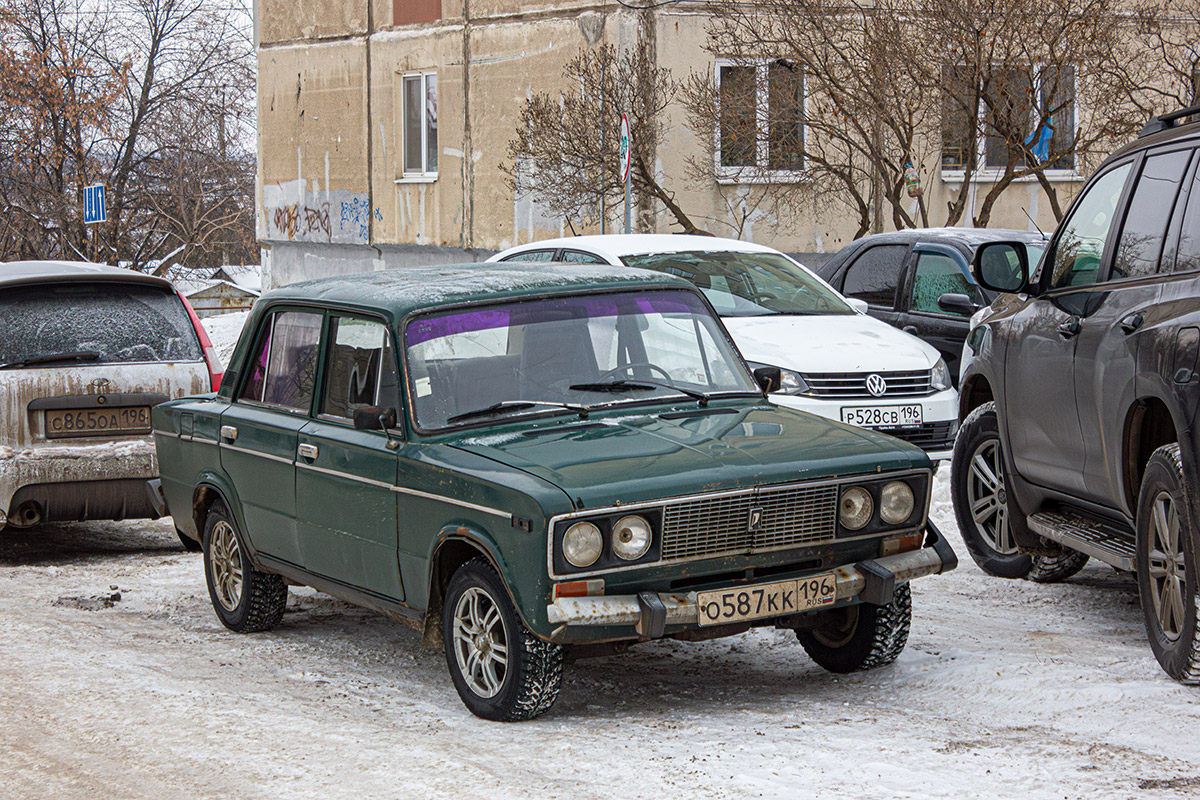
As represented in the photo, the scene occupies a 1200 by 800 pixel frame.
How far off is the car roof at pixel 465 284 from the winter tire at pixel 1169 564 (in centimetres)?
215

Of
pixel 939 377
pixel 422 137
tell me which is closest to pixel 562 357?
pixel 939 377

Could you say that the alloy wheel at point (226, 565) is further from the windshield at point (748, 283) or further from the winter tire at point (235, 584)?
the windshield at point (748, 283)

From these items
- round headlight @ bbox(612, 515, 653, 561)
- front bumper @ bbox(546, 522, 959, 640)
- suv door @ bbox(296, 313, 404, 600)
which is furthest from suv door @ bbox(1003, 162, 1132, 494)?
suv door @ bbox(296, 313, 404, 600)

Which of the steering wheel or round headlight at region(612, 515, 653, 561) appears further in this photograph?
the steering wheel

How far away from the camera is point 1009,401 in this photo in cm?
727

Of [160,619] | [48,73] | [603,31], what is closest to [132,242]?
[48,73]

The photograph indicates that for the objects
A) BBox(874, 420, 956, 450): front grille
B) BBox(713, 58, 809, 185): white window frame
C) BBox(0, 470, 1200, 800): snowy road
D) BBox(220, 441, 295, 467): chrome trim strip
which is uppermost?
BBox(713, 58, 809, 185): white window frame

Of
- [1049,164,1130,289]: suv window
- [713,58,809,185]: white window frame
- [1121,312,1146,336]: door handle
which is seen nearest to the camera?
[1121,312,1146,336]: door handle

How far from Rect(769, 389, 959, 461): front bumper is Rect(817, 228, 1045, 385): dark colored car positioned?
1418 mm

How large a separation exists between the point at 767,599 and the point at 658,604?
45cm

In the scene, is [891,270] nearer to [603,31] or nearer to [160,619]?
[160,619]

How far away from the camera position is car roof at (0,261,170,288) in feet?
30.5

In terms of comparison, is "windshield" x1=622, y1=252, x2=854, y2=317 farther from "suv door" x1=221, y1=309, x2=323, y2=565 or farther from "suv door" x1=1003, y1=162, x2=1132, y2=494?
"suv door" x1=221, y1=309, x2=323, y2=565

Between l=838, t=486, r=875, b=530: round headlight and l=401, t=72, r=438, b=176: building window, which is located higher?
l=401, t=72, r=438, b=176: building window
